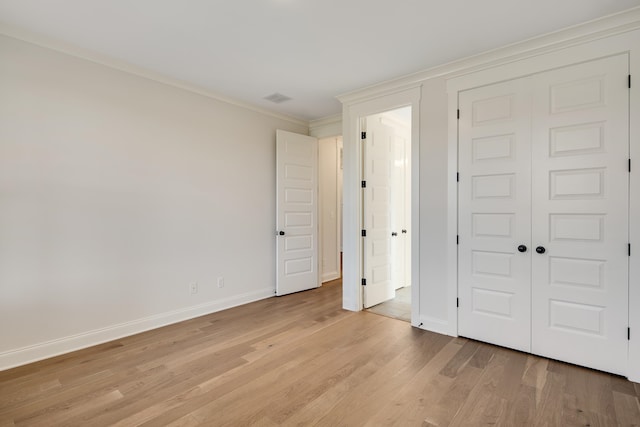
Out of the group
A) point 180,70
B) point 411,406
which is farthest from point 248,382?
point 180,70

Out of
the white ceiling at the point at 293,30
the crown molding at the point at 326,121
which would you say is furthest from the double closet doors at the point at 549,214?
the crown molding at the point at 326,121

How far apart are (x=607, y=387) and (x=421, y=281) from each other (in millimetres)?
1535

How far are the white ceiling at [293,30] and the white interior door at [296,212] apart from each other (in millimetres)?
1455

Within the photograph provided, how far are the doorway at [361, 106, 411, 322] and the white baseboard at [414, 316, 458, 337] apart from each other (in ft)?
1.01

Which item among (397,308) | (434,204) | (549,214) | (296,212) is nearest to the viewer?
(549,214)

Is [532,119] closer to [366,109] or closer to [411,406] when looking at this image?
[366,109]

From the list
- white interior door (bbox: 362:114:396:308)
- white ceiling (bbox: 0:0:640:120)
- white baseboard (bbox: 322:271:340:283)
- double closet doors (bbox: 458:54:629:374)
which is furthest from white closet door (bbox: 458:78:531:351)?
white baseboard (bbox: 322:271:340:283)

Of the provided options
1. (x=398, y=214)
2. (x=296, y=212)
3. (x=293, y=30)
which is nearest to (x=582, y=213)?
(x=398, y=214)

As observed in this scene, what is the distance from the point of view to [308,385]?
7.40ft

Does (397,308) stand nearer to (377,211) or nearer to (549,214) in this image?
(377,211)

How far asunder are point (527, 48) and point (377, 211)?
86.9 inches

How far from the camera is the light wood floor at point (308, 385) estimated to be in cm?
191

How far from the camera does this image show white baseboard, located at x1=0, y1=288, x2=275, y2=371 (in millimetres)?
2541

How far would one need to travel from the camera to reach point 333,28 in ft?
8.20
